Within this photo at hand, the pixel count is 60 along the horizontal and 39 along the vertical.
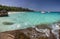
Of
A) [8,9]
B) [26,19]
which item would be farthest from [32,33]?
[8,9]

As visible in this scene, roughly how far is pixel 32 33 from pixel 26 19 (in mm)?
237

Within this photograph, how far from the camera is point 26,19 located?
5.74 feet

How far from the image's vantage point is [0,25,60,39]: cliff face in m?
1.66

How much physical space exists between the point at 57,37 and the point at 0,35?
→ 35.8 inches

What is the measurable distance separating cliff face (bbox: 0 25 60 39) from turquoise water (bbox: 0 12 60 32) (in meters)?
0.07

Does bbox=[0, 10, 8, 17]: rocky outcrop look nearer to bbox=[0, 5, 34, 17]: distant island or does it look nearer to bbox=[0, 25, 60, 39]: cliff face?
bbox=[0, 5, 34, 17]: distant island

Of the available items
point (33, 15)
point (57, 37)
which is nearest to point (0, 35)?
point (33, 15)

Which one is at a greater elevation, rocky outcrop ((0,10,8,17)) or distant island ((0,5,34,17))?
distant island ((0,5,34,17))

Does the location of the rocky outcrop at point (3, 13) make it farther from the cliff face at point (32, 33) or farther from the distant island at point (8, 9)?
the cliff face at point (32, 33)

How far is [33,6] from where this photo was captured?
5.88 ft

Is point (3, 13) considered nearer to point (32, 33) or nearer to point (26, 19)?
→ point (26, 19)

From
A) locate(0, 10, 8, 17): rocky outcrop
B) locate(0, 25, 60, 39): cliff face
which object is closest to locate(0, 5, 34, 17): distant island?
locate(0, 10, 8, 17): rocky outcrop

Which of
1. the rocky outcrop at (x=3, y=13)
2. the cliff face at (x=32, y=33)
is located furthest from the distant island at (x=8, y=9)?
the cliff face at (x=32, y=33)

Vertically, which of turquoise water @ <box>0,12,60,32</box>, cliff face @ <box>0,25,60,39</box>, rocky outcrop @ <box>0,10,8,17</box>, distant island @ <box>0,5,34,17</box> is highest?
distant island @ <box>0,5,34,17</box>
